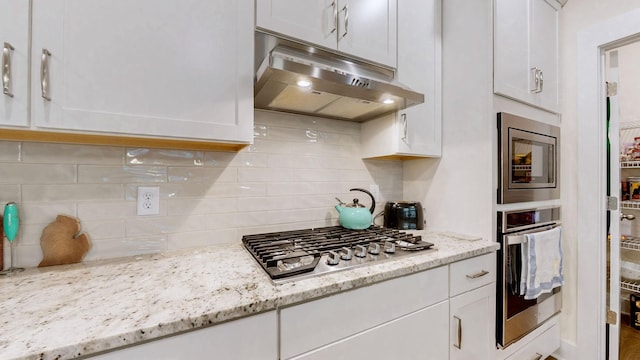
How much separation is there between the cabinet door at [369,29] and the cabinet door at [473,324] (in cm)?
120

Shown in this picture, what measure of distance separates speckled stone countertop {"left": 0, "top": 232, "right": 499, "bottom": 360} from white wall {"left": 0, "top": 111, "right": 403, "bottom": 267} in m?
0.14

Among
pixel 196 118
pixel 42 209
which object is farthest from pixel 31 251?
pixel 196 118

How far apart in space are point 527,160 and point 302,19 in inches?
58.6

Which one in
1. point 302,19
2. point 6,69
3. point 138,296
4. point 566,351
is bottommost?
point 566,351

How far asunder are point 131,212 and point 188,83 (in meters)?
0.60

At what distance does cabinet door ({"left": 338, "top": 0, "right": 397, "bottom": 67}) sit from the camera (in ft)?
3.96

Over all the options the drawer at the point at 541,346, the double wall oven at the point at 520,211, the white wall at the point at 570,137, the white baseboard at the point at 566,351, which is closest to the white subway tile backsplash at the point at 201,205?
the double wall oven at the point at 520,211

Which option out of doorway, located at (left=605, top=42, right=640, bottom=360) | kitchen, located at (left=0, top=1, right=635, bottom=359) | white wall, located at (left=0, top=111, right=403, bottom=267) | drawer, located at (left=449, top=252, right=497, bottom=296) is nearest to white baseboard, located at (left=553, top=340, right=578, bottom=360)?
kitchen, located at (left=0, top=1, right=635, bottom=359)

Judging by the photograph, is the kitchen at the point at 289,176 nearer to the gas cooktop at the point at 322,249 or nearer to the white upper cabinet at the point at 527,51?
the white upper cabinet at the point at 527,51

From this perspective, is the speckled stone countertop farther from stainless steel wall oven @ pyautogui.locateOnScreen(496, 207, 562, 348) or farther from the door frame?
the door frame

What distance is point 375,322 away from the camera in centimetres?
90

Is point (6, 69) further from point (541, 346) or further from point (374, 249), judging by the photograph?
point (541, 346)

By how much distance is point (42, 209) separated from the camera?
3.13ft

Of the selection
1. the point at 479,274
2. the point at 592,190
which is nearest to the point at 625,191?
the point at 592,190
